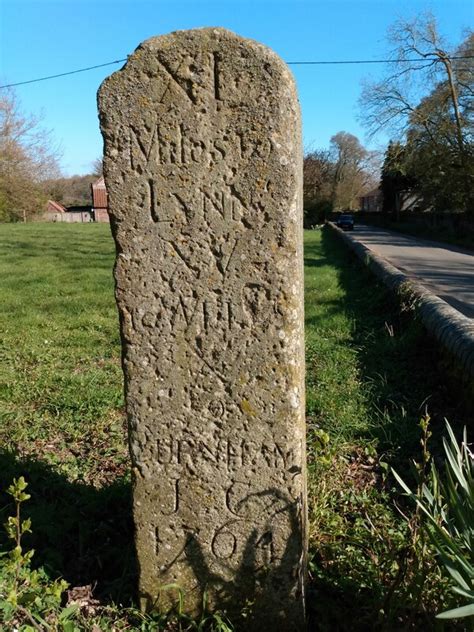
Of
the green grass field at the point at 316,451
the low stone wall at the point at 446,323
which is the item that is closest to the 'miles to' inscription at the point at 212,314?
the green grass field at the point at 316,451

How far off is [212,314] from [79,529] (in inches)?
55.0

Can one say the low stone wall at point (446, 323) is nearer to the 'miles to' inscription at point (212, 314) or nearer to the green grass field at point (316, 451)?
the green grass field at point (316, 451)

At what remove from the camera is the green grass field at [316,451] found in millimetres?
2285

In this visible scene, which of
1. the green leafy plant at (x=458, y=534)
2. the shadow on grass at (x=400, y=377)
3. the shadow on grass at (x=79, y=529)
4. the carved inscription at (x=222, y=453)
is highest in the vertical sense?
the carved inscription at (x=222, y=453)

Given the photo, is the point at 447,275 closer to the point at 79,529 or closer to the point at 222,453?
the point at 79,529

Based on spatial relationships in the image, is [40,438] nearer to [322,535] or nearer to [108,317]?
[322,535]

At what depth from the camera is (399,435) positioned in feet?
12.3

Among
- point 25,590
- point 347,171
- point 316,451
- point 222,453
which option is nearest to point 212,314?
point 222,453

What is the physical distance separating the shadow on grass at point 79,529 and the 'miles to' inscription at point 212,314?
0.98 feet

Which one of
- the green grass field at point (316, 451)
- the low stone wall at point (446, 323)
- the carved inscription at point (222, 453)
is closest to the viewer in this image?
the carved inscription at point (222, 453)

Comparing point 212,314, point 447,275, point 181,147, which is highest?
point 181,147


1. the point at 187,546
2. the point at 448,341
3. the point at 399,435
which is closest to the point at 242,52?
the point at 187,546

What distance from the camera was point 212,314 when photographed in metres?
2.08

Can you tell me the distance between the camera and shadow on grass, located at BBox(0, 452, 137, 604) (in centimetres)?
247
